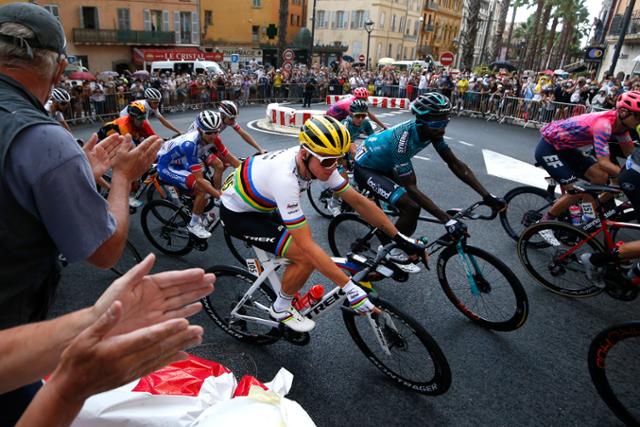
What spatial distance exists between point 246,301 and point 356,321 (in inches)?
38.7

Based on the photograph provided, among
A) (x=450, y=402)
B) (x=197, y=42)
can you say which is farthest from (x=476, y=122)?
(x=197, y=42)

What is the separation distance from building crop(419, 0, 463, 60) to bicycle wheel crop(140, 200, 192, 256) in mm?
61970

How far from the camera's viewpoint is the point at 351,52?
173ft

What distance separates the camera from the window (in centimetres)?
3653

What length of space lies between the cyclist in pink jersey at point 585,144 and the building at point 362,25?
4794 cm

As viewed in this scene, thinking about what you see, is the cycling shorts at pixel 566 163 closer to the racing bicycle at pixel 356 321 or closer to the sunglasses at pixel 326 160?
the racing bicycle at pixel 356 321

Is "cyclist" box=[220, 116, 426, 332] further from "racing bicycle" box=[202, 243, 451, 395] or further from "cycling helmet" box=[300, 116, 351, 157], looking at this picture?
"racing bicycle" box=[202, 243, 451, 395]

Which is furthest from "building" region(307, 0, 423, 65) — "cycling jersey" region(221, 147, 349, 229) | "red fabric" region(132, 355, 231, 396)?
"red fabric" region(132, 355, 231, 396)

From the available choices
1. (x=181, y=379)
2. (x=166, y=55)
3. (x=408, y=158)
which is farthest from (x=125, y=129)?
(x=166, y=55)

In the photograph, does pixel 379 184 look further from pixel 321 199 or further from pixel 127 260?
pixel 127 260

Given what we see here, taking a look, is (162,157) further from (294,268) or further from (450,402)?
(450,402)

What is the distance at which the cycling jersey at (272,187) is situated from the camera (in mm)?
3008

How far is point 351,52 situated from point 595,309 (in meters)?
52.8

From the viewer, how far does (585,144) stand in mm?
5434
